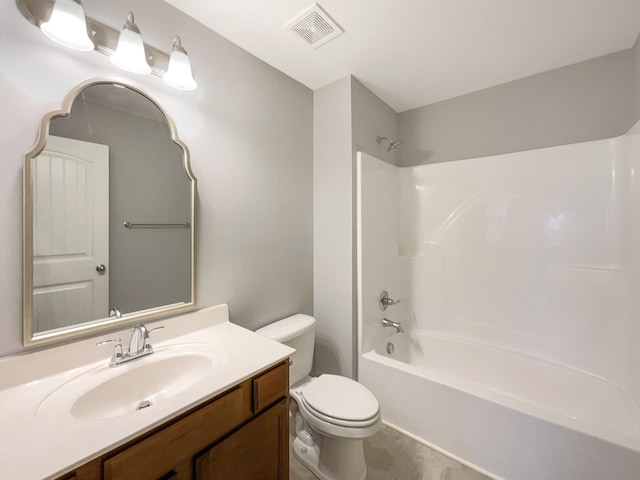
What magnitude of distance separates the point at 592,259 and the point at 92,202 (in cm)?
281

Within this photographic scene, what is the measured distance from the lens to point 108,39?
1096 millimetres

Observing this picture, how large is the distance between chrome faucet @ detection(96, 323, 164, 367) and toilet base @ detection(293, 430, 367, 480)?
105 centimetres

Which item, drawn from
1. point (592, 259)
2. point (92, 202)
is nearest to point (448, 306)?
point (592, 259)

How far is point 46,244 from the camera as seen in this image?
38.0 inches

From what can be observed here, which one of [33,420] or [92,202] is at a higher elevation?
[92,202]

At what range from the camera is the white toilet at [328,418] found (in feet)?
4.21

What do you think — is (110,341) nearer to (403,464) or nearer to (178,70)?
(178,70)

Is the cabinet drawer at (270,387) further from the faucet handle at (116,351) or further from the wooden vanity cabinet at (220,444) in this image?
the faucet handle at (116,351)

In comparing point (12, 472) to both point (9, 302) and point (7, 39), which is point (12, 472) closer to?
point (9, 302)

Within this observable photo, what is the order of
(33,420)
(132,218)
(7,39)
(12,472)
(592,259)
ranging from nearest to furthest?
(12,472) → (33,420) → (7,39) → (132,218) → (592,259)

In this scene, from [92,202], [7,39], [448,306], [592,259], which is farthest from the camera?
[448,306]

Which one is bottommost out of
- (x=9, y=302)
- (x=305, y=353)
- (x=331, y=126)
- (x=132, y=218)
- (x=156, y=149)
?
(x=305, y=353)

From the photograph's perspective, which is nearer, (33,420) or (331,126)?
(33,420)

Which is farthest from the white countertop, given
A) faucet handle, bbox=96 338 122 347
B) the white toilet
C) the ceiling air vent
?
the ceiling air vent
